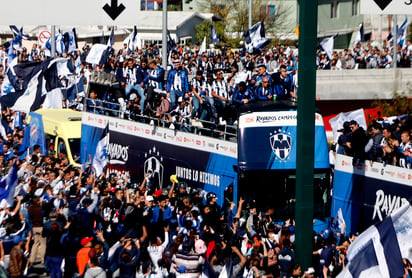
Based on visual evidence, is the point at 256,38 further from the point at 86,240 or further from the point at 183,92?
the point at 86,240

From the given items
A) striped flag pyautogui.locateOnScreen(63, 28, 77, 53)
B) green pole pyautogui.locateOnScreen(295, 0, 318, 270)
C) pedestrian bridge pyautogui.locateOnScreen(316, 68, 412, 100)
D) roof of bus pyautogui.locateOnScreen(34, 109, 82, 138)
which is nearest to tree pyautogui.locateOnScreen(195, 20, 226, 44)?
striped flag pyautogui.locateOnScreen(63, 28, 77, 53)

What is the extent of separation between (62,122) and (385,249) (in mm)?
14368

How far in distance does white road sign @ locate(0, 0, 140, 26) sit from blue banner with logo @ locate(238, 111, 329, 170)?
192 inches

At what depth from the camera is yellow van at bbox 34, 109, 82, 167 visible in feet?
77.4

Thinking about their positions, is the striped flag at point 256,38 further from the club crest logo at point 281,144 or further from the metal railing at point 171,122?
the club crest logo at point 281,144

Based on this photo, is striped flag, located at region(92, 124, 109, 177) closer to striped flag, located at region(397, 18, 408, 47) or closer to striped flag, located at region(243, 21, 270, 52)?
striped flag, located at region(243, 21, 270, 52)

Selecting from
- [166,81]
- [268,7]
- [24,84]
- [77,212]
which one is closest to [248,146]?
[77,212]

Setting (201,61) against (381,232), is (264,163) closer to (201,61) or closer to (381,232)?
(381,232)

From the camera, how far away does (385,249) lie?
35.0ft

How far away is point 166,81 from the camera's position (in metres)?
24.2

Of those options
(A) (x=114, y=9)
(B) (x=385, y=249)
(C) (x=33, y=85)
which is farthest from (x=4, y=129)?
(B) (x=385, y=249)

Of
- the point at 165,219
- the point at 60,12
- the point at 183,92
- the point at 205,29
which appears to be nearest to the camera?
the point at 60,12

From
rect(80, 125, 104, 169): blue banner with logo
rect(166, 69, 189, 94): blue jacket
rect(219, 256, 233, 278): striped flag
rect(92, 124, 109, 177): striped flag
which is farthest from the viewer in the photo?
rect(166, 69, 189, 94): blue jacket

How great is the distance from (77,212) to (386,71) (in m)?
19.8
